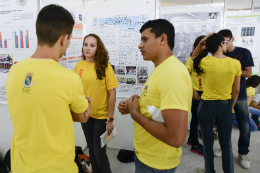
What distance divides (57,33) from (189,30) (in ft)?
8.20

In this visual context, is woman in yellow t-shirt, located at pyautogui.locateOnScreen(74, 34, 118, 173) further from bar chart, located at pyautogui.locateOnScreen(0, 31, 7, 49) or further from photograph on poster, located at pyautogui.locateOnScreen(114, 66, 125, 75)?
bar chart, located at pyautogui.locateOnScreen(0, 31, 7, 49)

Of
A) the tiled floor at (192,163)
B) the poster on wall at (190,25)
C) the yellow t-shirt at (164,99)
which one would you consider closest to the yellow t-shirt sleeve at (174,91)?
the yellow t-shirt at (164,99)

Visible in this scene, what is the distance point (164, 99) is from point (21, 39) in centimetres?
178

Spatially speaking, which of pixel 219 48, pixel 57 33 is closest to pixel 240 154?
pixel 219 48

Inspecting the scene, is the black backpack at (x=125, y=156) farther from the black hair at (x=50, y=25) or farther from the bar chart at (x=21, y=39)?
the black hair at (x=50, y=25)

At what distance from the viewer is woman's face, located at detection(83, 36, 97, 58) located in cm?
171

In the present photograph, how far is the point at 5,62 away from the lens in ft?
6.11

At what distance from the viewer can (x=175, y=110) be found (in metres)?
0.74

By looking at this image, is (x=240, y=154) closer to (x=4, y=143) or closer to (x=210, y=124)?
(x=210, y=124)

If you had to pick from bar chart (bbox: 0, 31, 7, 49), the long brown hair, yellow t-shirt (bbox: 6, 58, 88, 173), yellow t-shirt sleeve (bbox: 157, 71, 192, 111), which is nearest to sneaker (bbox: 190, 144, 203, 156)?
the long brown hair

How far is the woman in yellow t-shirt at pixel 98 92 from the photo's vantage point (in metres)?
1.67

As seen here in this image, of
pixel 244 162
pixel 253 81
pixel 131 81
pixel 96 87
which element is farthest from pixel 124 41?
pixel 253 81

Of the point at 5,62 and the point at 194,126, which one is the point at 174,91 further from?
the point at 194,126

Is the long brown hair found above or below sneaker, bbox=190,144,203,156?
above
